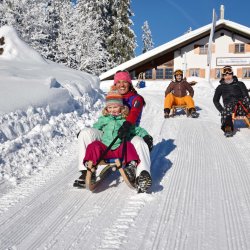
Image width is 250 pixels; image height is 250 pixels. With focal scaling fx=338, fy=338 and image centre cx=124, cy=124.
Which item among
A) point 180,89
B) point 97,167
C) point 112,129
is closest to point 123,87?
point 112,129

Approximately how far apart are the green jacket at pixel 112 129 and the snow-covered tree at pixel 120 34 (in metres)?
31.8

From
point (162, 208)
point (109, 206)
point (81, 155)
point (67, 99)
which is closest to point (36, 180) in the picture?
point (81, 155)

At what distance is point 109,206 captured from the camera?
3.19 metres

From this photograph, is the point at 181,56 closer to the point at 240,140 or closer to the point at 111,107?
the point at 240,140

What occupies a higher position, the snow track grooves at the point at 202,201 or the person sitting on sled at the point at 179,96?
the person sitting on sled at the point at 179,96

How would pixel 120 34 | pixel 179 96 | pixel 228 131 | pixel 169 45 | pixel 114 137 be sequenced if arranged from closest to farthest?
1. pixel 114 137
2. pixel 228 131
3. pixel 179 96
4. pixel 169 45
5. pixel 120 34

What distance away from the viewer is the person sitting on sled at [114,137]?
350cm

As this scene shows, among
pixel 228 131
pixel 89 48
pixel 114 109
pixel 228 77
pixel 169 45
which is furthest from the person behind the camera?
pixel 89 48

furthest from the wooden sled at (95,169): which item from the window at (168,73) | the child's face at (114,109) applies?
the window at (168,73)

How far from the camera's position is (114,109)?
4004 millimetres

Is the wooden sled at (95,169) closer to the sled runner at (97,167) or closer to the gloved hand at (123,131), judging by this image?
the sled runner at (97,167)

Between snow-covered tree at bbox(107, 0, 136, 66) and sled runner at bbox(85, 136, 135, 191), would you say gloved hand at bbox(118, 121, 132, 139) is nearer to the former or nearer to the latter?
sled runner at bbox(85, 136, 135, 191)

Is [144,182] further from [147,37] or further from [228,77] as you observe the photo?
[147,37]

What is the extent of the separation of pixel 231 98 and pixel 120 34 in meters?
29.7
